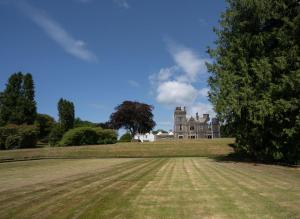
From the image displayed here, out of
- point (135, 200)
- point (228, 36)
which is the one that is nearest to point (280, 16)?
point (228, 36)

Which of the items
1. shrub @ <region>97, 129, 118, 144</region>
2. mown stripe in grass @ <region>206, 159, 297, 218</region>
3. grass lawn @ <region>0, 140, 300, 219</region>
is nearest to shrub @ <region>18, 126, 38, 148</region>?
shrub @ <region>97, 129, 118, 144</region>

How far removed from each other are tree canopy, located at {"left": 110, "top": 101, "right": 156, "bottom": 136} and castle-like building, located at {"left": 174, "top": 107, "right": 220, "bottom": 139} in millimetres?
24259

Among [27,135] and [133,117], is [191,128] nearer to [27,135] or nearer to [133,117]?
[133,117]

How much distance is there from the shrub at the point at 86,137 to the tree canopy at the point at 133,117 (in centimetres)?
1616

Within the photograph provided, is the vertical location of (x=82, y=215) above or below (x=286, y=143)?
below

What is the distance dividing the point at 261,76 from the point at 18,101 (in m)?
67.3

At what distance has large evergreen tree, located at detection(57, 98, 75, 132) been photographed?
96.4m

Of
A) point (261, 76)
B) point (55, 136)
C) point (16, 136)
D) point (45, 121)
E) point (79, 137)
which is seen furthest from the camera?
point (45, 121)

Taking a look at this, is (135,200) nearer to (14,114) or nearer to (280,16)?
(280,16)

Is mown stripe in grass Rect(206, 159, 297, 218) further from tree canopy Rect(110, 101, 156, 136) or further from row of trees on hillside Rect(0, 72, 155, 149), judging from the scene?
tree canopy Rect(110, 101, 156, 136)

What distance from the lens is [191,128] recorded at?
414ft

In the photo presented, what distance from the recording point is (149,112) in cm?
10300

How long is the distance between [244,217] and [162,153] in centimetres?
4729

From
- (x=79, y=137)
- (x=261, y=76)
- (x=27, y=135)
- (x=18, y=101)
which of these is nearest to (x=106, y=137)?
(x=79, y=137)
